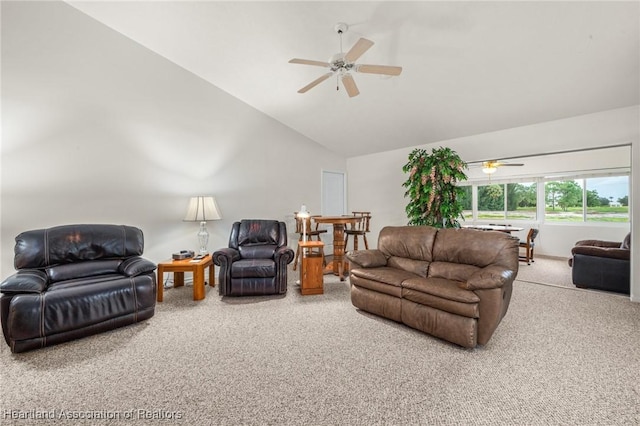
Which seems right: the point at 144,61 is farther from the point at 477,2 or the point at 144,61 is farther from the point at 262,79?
the point at 477,2

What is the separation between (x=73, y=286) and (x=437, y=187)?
471cm

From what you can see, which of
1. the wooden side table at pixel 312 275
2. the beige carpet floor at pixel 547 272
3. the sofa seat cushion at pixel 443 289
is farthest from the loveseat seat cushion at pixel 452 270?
the beige carpet floor at pixel 547 272

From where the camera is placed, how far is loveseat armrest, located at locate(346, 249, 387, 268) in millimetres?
3152

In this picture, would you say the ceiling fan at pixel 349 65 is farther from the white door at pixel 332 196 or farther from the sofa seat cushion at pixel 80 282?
the white door at pixel 332 196

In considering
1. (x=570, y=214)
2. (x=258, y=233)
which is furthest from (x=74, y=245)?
(x=570, y=214)

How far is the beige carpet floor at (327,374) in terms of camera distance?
161cm

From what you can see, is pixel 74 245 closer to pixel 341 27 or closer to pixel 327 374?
pixel 327 374

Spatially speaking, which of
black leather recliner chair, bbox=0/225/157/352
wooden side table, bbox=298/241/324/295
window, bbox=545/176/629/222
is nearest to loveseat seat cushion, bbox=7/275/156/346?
black leather recliner chair, bbox=0/225/157/352

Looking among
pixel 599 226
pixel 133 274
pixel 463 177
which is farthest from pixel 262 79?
pixel 599 226

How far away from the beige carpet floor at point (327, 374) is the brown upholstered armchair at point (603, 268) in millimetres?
1029

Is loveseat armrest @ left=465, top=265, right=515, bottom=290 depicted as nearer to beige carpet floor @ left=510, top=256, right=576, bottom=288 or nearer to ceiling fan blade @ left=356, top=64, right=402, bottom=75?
ceiling fan blade @ left=356, top=64, right=402, bottom=75

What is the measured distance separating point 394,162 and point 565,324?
390 centimetres

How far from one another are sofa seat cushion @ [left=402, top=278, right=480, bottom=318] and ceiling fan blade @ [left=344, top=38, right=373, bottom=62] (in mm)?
2167

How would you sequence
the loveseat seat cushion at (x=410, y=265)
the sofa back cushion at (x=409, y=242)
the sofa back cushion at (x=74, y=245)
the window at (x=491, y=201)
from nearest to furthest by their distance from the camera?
the sofa back cushion at (x=74, y=245)
the loveseat seat cushion at (x=410, y=265)
the sofa back cushion at (x=409, y=242)
the window at (x=491, y=201)
